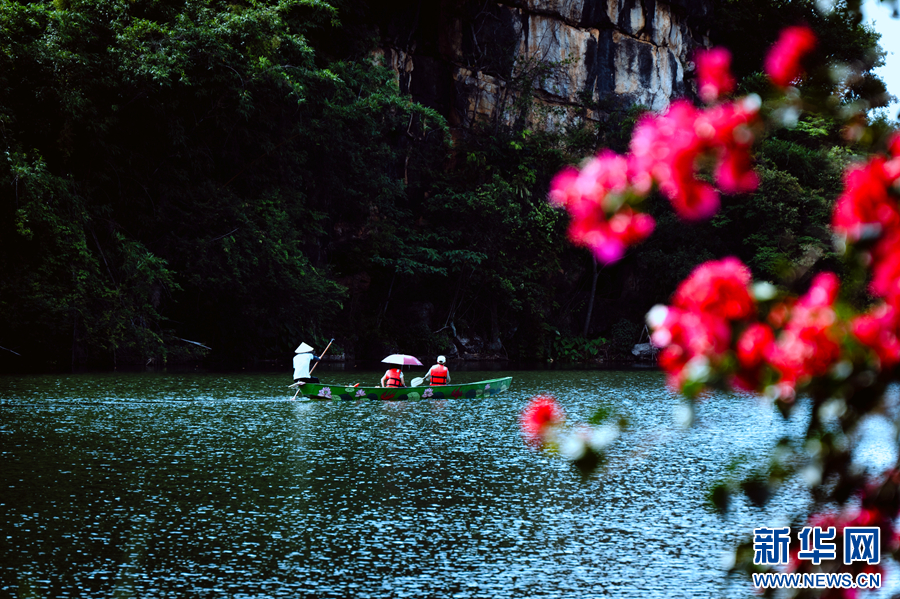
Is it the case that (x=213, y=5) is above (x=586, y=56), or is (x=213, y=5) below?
below

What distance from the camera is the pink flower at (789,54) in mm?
2893

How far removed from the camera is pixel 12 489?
1020 centimetres

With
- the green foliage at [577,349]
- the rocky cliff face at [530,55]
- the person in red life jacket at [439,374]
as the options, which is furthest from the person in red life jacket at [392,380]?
the rocky cliff face at [530,55]

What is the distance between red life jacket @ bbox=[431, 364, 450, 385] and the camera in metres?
22.1

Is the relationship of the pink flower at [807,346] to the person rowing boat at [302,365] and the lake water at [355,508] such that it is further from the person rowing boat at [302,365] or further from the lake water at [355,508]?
the person rowing boat at [302,365]

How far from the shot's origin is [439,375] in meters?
22.2

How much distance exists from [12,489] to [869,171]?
9.76 meters

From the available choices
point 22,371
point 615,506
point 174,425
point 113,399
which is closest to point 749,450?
point 615,506

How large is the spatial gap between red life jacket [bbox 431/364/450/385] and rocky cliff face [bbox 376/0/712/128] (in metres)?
21.9

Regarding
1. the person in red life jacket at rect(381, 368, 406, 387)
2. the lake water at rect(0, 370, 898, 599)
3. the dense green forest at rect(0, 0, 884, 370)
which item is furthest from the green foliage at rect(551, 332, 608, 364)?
the lake water at rect(0, 370, 898, 599)

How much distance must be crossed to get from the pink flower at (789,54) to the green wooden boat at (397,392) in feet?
59.5

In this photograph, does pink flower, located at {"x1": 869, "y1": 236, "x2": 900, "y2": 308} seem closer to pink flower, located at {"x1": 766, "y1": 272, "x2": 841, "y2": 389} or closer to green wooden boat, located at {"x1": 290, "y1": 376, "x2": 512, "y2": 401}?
pink flower, located at {"x1": 766, "y1": 272, "x2": 841, "y2": 389}

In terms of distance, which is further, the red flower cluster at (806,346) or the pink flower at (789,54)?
the pink flower at (789,54)

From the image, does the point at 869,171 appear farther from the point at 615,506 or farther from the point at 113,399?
the point at 113,399
